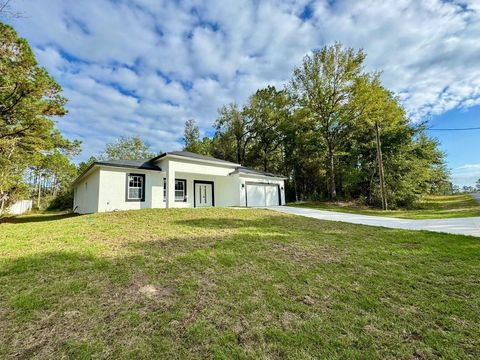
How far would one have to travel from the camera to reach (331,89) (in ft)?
71.3

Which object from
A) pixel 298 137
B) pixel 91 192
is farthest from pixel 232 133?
pixel 91 192

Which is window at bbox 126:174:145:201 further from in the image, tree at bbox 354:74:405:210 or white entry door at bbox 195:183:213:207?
tree at bbox 354:74:405:210

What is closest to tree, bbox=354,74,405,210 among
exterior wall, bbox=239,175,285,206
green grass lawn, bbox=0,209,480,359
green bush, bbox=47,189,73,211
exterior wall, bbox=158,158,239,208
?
exterior wall, bbox=239,175,285,206

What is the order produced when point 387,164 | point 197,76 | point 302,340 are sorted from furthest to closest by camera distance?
point 387,164
point 197,76
point 302,340

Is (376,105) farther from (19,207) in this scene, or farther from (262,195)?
(19,207)

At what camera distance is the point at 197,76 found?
642 inches

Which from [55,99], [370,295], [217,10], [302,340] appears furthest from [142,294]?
[55,99]

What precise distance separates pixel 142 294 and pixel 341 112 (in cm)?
2245

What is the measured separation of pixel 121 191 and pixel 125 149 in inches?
959

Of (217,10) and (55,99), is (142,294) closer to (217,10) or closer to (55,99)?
(217,10)

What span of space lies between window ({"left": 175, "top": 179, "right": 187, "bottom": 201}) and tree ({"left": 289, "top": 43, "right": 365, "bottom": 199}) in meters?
13.5

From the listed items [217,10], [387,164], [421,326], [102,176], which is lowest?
[421,326]

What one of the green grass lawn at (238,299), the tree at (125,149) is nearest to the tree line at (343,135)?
the green grass lawn at (238,299)

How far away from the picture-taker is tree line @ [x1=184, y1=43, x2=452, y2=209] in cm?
1961
